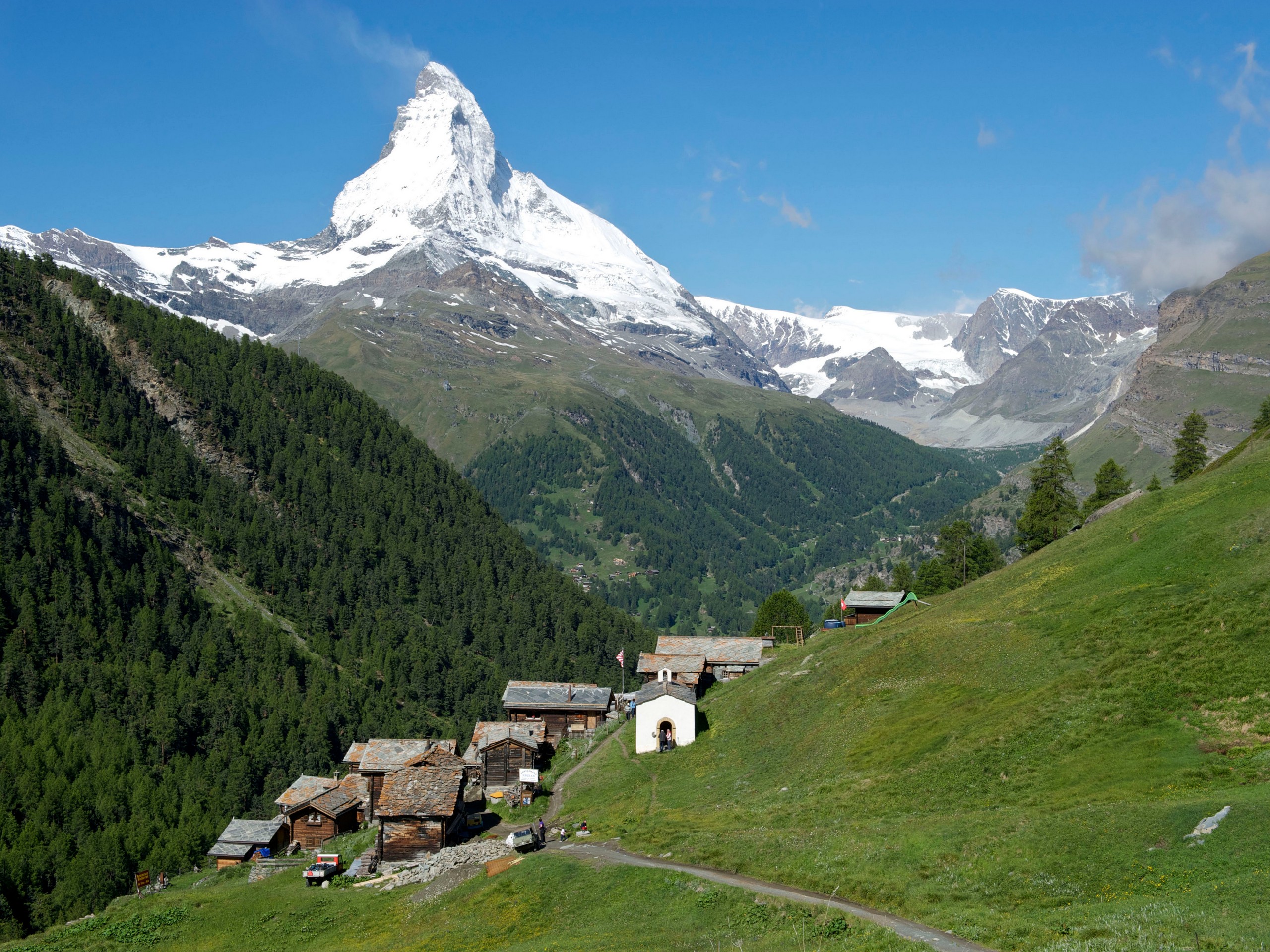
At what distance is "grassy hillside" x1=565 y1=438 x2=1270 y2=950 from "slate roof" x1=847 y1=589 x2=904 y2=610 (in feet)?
64.2

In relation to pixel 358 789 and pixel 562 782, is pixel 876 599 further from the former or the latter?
pixel 358 789

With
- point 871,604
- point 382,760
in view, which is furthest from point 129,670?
point 871,604

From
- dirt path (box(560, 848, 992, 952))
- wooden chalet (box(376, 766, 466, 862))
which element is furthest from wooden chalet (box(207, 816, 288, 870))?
dirt path (box(560, 848, 992, 952))

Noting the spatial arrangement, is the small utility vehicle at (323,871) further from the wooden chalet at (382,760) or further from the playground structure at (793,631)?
the playground structure at (793,631)

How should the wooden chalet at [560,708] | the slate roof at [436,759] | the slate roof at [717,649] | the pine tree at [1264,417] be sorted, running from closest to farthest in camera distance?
1. the slate roof at [436,759]
2. the slate roof at [717,649]
3. the wooden chalet at [560,708]
4. the pine tree at [1264,417]

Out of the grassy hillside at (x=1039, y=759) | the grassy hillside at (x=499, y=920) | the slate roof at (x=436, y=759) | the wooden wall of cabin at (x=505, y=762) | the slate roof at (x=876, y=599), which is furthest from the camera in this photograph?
the slate roof at (x=876, y=599)

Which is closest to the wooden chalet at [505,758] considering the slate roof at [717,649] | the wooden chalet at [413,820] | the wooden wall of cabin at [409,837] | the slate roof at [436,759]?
the slate roof at [436,759]

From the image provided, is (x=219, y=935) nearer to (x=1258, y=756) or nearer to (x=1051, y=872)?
(x=1051, y=872)

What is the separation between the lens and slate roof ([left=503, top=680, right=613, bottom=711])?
4405 inches

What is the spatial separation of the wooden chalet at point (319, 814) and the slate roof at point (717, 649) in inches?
1415

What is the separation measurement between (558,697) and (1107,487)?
73159 mm

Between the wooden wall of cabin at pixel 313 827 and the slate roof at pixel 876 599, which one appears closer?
the wooden wall of cabin at pixel 313 827

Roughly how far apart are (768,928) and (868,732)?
92.8 ft

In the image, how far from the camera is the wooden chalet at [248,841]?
90.6 metres
